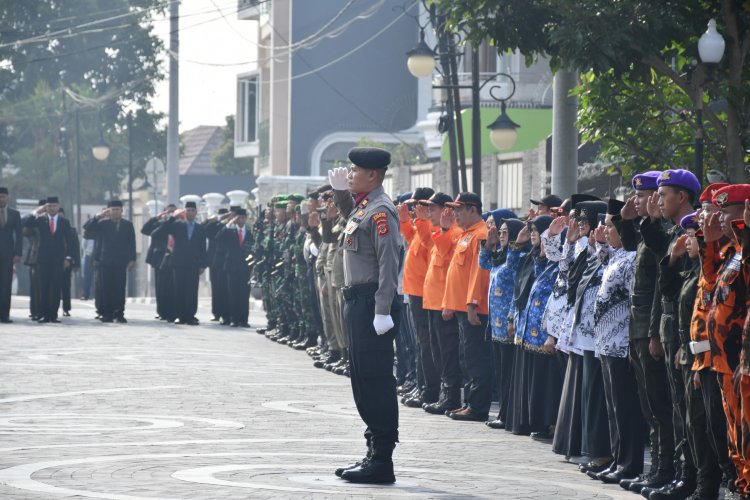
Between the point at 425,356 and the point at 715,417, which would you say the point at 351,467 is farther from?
the point at 425,356

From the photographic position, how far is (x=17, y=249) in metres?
26.1

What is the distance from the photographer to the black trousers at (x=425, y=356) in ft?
49.9

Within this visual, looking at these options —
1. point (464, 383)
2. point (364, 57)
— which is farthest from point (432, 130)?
point (464, 383)

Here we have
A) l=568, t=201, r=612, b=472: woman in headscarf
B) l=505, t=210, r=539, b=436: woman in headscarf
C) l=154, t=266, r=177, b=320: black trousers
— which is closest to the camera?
l=568, t=201, r=612, b=472: woman in headscarf

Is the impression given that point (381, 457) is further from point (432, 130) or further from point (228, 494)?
point (432, 130)

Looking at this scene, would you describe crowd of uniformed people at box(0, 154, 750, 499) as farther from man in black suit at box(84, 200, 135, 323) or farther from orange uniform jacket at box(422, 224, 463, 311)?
man in black suit at box(84, 200, 135, 323)

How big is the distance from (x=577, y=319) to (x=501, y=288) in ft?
7.89

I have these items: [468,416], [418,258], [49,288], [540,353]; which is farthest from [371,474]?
[49,288]

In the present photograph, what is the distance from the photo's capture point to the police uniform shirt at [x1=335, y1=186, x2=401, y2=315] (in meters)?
10.4

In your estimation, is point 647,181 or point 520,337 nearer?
point 647,181

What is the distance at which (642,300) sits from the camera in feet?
32.8

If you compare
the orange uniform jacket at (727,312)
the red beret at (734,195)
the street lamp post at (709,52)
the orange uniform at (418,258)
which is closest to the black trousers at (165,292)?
the orange uniform at (418,258)

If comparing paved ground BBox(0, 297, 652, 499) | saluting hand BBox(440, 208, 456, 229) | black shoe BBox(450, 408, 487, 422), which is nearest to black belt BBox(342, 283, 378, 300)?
paved ground BBox(0, 297, 652, 499)

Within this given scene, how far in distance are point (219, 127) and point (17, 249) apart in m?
69.5
